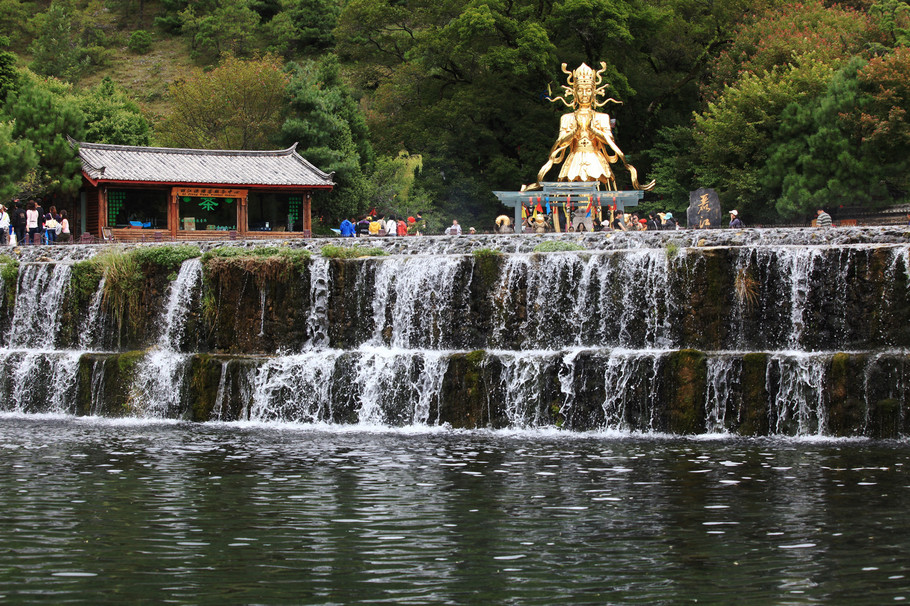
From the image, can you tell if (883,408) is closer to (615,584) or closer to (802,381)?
(802,381)

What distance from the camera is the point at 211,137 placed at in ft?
188

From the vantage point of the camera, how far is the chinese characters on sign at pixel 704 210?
35844 millimetres

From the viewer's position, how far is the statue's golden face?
143 feet

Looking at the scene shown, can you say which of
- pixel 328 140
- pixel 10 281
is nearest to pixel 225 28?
pixel 328 140

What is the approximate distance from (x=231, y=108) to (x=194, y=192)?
9.72 metres

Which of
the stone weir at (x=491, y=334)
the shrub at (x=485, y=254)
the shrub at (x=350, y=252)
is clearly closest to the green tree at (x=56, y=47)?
the stone weir at (x=491, y=334)

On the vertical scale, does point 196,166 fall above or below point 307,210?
above

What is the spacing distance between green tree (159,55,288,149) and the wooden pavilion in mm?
5928

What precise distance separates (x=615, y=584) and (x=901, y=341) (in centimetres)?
1540

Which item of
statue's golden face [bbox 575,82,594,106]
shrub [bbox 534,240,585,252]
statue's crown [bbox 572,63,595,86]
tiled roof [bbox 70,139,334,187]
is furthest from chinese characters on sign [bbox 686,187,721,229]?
tiled roof [bbox 70,139,334,187]

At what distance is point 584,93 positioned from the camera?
4356 centimetres

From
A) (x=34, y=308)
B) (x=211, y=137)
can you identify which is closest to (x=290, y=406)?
(x=34, y=308)

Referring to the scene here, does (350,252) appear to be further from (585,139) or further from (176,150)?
(176,150)

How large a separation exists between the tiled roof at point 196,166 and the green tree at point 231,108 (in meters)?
5.65
